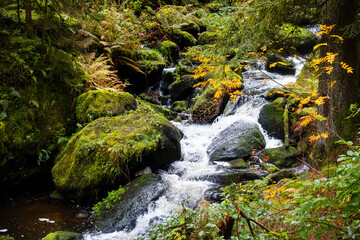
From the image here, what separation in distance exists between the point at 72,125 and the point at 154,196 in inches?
137

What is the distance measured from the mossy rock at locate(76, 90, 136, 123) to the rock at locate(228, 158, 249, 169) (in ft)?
12.1

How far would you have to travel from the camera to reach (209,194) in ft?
17.9

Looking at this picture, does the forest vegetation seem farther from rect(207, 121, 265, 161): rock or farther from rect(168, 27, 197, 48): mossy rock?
rect(168, 27, 197, 48): mossy rock

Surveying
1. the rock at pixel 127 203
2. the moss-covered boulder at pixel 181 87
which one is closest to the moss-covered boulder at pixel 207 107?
the moss-covered boulder at pixel 181 87

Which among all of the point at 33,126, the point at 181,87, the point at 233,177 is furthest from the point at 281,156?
the point at 33,126

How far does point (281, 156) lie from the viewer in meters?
6.84

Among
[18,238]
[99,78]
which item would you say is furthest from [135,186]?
[99,78]

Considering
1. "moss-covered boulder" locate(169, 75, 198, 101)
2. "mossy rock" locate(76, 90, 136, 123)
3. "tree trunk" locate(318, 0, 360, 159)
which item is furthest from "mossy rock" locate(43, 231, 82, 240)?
"moss-covered boulder" locate(169, 75, 198, 101)

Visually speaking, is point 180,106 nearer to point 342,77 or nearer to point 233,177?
point 233,177

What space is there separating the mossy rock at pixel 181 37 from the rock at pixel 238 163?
9852 millimetres

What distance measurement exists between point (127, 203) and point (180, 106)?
6.50 m

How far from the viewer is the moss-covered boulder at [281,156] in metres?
6.72

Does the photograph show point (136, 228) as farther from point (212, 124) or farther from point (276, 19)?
point (212, 124)

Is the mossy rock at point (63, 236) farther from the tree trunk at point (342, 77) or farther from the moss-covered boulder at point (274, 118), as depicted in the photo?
the moss-covered boulder at point (274, 118)
